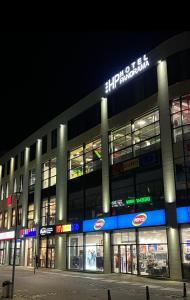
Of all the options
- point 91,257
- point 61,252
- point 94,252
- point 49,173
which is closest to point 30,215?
point 49,173

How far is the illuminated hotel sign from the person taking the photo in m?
33.0

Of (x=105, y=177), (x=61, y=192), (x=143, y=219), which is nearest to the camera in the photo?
(x=143, y=219)

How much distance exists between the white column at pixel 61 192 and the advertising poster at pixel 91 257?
4044mm

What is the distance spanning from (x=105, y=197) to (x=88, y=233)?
16.3 feet

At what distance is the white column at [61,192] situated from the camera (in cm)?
3994

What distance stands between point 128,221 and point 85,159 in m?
11.4

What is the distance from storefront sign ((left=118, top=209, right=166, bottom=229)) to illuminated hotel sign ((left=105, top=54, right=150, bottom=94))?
45.0 ft

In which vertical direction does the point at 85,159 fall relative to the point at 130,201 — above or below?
above

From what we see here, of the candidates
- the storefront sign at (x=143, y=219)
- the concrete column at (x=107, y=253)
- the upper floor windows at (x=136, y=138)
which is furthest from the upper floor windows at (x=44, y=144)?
the storefront sign at (x=143, y=219)

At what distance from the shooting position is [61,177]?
143 ft

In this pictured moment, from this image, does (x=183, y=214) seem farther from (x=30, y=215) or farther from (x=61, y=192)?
(x=30, y=215)

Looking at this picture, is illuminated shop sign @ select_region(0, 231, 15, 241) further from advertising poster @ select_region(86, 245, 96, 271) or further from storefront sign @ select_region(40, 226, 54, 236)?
advertising poster @ select_region(86, 245, 96, 271)

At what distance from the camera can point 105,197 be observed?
3512cm

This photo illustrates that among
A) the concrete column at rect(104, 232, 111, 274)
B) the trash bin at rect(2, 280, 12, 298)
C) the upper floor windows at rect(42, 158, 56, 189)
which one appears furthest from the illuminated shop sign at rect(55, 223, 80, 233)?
the trash bin at rect(2, 280, 12, 298)
